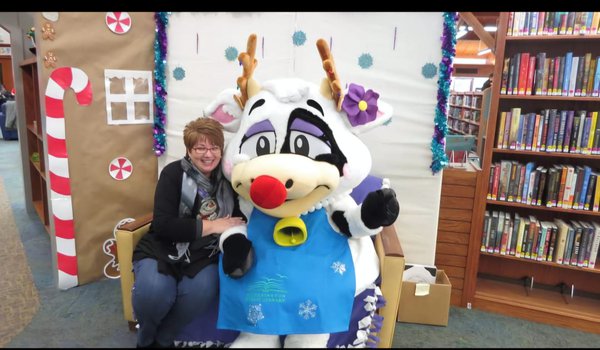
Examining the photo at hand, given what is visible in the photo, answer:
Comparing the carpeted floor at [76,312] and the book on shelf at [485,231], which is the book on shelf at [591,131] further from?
the carpeted floor at [76,312]

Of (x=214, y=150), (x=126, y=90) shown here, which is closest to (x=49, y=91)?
(x=126, y=90)

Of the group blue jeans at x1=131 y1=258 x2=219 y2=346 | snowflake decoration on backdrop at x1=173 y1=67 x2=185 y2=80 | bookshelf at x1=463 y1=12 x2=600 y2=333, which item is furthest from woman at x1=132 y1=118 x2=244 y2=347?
bookshelf at x1=463 y1=12 x2=600 y2=333

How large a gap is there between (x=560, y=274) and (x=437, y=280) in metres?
0.89

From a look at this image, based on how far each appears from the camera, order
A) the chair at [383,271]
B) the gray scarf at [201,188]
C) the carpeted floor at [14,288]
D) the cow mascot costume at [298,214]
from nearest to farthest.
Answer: the cow mascot costume at [298,214] < the chair at [383,271] < the gray scarf at [201,188] < the carpeted floor at [14,288]

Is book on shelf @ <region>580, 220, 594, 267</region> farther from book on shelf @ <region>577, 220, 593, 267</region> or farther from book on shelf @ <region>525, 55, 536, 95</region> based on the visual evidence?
book on shelf @ <region>525, 55, 536, 95</region>

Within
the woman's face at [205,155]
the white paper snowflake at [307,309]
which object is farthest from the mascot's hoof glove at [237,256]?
the woman's face at [205,155]

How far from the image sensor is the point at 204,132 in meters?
1.73

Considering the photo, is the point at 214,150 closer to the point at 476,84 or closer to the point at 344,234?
the point at 344,234

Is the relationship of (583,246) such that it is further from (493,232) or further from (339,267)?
(339,267)

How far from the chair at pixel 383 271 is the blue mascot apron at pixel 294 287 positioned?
17cm

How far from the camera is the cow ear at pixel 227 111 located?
1820mm

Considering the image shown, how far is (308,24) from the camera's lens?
7.54ft

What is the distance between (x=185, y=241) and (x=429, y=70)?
1.53m

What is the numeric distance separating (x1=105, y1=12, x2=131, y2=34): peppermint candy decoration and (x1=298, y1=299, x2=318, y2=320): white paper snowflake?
6.35ft
